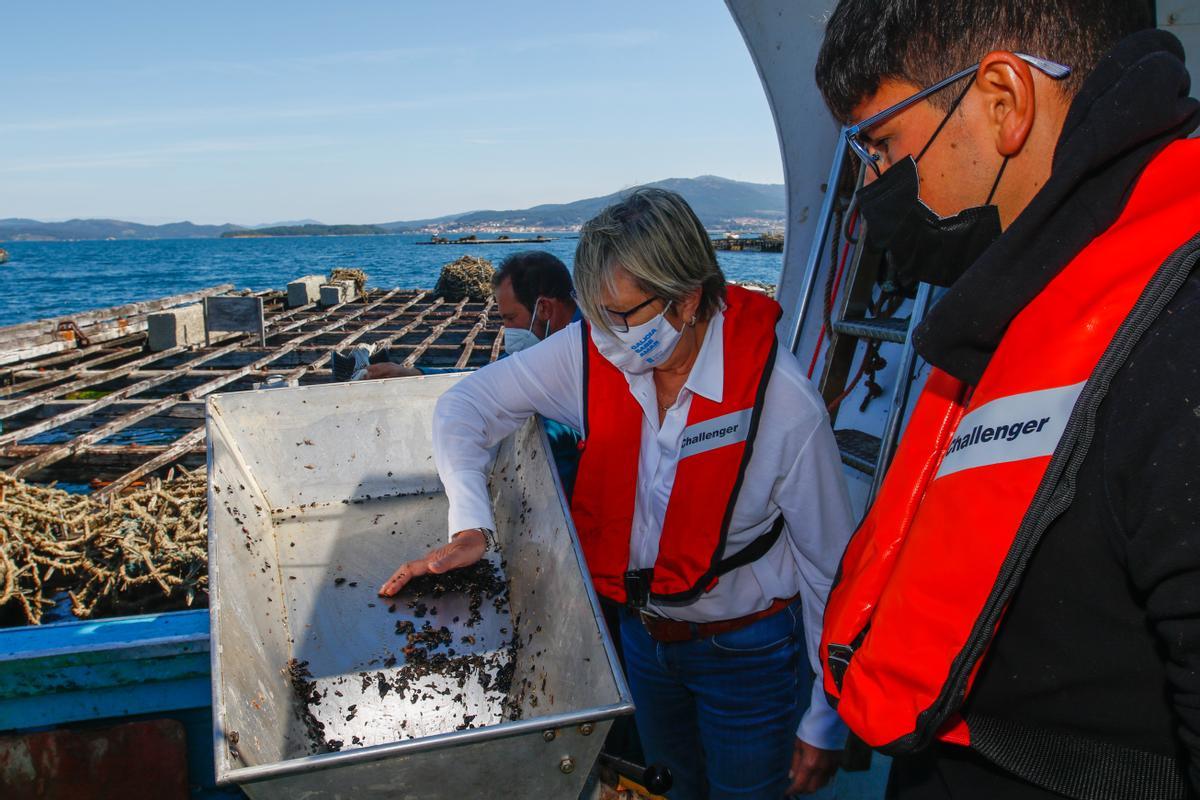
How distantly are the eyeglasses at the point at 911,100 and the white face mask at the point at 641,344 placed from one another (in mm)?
738

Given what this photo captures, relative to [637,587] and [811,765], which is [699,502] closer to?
[637,587]

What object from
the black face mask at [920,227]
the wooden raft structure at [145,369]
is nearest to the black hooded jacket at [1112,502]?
the black face mask at [920,227]

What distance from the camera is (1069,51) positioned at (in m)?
0.90

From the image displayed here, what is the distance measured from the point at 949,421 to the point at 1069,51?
0.50 m

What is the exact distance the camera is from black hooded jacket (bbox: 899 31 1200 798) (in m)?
0.66

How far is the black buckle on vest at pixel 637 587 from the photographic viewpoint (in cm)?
191

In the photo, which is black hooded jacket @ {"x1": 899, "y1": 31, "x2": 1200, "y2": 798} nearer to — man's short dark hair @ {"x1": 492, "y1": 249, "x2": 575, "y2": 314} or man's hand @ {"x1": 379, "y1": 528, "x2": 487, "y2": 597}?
man's hand @ {"x1": 379, "y1": 528, "x2": 487, "y2": 597}

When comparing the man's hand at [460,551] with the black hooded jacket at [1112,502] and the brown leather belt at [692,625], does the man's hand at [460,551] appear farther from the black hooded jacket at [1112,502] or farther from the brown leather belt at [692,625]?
the black hooded jacket at [1112,502]

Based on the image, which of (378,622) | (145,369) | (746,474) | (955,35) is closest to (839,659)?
(746,474)

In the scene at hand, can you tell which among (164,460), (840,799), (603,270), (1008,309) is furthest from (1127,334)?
(164,460)

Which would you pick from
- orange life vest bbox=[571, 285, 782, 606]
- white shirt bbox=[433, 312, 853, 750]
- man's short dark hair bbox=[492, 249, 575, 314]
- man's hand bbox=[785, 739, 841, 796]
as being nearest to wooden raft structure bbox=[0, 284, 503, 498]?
man's short dark hair bbox=[492, 249, 575, 314]

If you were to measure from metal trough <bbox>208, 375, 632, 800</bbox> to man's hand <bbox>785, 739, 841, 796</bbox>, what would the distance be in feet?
1.61

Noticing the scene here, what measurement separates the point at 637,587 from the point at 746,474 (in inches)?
16.2

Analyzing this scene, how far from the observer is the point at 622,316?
1.86 meters
